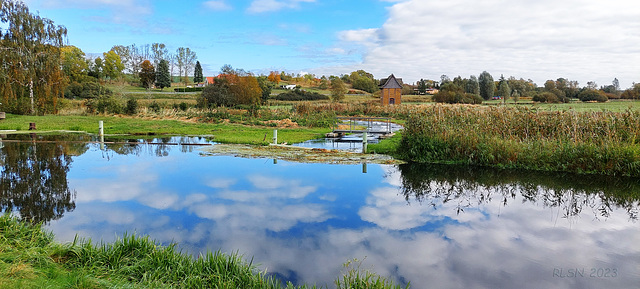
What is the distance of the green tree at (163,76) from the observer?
71.9m

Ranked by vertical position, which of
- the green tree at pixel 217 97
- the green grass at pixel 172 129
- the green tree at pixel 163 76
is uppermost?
the green tree at pixel 163 76

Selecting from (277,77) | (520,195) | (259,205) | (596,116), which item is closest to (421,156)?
(520,195)

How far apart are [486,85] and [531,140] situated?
60139 mm

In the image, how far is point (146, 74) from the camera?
239 feet

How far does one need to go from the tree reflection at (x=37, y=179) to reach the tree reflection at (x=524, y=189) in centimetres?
747

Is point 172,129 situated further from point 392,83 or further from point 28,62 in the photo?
point 392,83

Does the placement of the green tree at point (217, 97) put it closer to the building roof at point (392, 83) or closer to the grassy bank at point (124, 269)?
the building roof at point (392, 83)

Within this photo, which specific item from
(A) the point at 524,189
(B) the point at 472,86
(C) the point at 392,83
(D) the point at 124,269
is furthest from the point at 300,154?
(B) the point at 472,86

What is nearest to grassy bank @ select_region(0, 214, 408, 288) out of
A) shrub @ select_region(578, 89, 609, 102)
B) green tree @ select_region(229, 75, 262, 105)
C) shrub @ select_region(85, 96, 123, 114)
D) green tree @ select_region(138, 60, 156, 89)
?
green tree @ select_region(229, 75, 262, 105)

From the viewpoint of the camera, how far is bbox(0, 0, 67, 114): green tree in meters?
31.2

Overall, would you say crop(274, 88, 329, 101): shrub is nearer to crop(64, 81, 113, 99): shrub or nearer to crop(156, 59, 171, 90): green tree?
crop(64, 81, 113, 99): shrub

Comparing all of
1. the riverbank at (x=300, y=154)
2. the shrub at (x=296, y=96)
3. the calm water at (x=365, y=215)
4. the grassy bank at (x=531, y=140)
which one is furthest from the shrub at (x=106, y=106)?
the shrub at (x=296, y=96)

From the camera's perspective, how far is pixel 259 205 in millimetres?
8602

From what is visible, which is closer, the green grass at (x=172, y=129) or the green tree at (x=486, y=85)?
the green grass at (x=172, y=129)
